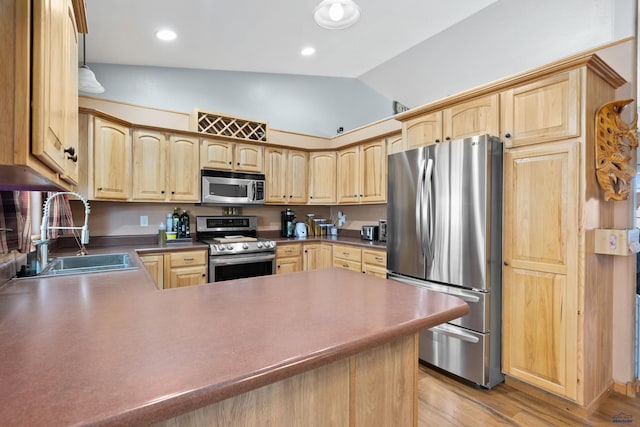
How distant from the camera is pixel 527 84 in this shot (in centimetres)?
215

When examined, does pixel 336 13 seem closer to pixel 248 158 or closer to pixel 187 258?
pixel 248 158

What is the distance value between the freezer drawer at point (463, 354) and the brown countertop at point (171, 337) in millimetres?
1317

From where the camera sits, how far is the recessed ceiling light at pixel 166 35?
8.80ft

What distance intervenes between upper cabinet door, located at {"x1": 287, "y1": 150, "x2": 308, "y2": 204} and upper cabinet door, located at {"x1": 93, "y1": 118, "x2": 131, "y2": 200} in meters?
1.85

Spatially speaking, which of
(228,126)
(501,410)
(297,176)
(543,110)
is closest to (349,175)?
(297,176)

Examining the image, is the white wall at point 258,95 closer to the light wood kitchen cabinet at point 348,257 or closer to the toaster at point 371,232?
the toaster at point 371,232

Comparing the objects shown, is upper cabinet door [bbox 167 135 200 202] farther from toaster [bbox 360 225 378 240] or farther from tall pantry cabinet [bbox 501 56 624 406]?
tall pantry cabinet [bbox 501 56 624 406]

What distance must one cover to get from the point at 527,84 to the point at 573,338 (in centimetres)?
170

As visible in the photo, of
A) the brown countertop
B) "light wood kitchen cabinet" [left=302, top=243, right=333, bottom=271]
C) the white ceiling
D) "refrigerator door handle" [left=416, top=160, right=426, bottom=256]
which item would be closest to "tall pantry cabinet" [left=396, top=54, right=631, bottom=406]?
"refrigerator door handle" [left=416, top=160, right=426, bottom=256]

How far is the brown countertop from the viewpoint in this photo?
22.0 inches

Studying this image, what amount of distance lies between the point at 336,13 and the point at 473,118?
1320 mm

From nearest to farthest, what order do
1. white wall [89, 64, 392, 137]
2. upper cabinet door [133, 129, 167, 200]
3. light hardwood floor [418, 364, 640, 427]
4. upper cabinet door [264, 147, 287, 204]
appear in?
light hardwood floor [418, 364, 640, 427], upper cabinet door [133, 129, 167, 200], white wall [89, 64, 392, 137], upper cabinet door [264, 147, 287, 204]

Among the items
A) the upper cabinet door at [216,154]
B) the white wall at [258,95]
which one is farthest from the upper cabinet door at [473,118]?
the upper cabinet door at [216,154]

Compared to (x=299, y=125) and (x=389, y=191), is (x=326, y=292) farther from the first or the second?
(x=299, y=125)
